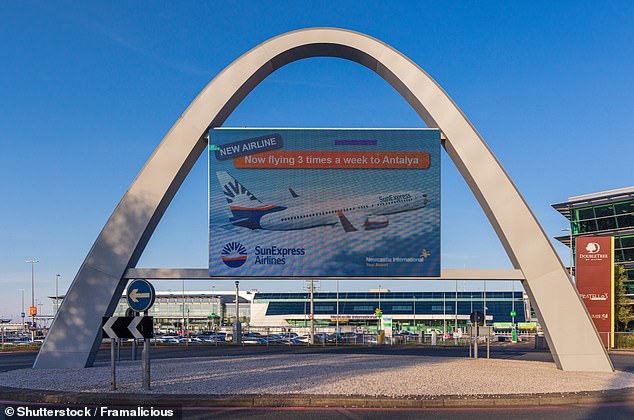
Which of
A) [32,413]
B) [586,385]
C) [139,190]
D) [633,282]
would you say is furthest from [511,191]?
[633,282]

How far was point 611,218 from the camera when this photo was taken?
6588 centimetres

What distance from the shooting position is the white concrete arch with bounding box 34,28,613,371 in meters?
23.1

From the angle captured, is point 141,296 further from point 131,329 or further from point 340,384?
point 340,384

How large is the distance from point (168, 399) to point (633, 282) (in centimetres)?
6220

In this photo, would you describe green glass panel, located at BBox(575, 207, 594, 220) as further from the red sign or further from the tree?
the red sign

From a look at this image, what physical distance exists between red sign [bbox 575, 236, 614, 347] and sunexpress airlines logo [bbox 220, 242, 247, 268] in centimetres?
3752

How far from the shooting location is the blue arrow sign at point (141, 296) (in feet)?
52.6

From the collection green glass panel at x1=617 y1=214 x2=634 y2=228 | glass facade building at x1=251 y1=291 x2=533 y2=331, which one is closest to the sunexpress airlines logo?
green glass panel at x1=617 y1=214 x2=634 y2=228

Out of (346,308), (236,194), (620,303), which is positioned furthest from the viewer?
(346,308)

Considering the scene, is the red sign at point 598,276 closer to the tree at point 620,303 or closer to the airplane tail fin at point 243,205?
the tree at point 620,303

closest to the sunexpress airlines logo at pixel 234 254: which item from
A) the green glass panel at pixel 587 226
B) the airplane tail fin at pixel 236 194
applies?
the airplane tail fin at pixel 236 194

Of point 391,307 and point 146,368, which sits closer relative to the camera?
point 146,368

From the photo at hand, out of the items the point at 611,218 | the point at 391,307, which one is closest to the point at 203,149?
the point at 611,218

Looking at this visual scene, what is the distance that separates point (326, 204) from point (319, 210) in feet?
1.07
